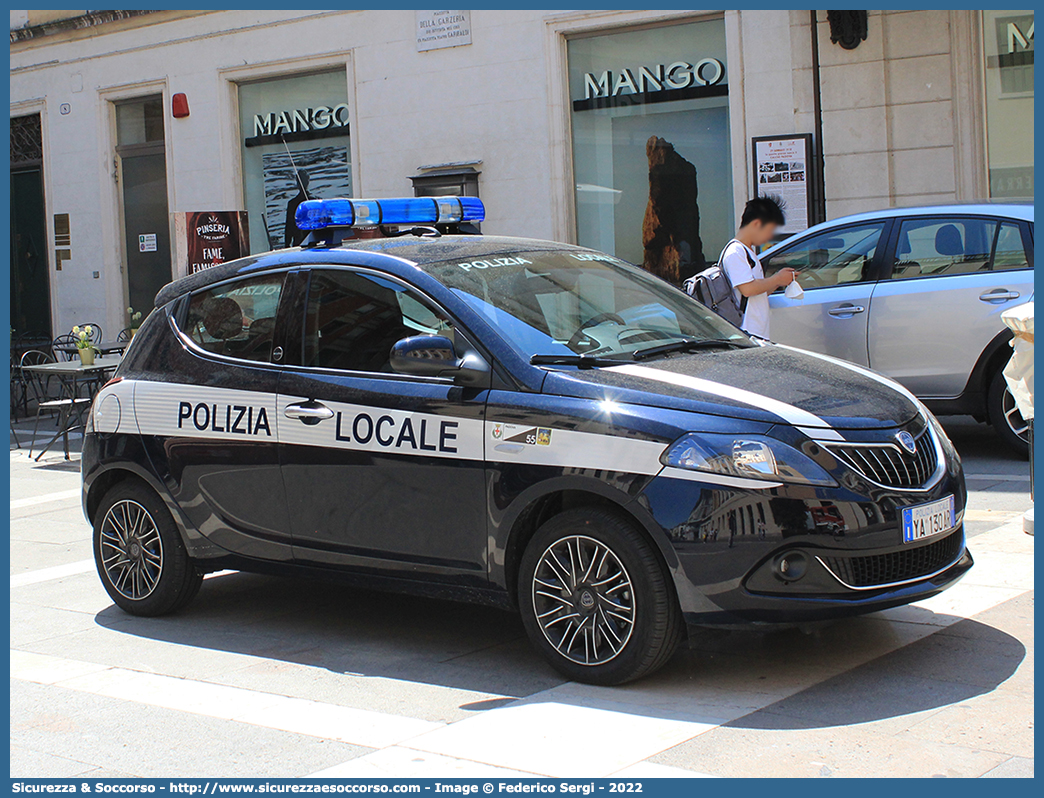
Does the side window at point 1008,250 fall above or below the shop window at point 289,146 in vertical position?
below

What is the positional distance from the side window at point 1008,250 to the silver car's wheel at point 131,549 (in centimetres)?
569

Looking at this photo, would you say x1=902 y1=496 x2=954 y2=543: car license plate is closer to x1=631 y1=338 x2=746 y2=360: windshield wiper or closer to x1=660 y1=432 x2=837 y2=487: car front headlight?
x1=660 y1=432 x2=837 y2=487: car front headlight

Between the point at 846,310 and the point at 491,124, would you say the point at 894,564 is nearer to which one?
the point at 846,310

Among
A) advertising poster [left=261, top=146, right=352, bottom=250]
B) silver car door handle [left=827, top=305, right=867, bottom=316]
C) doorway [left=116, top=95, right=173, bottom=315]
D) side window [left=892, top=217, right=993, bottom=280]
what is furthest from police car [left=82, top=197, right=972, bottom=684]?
doorway [left=116, top=95, right=173, bottom=315]

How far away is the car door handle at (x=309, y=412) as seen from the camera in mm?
5266

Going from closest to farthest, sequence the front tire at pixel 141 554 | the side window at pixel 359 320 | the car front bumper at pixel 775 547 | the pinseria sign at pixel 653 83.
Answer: the car front bumper at pixel 775 547 < the side window at pixel 359 320 < the front tire at pixel 141 554 < the pinseria sign at pixel 653 83

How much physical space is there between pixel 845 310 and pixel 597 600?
503 centimetres

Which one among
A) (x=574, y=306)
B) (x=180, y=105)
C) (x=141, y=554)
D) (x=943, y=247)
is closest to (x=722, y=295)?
(x=943, y=247)

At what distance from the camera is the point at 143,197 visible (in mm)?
18891

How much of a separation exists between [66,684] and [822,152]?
32.9ft

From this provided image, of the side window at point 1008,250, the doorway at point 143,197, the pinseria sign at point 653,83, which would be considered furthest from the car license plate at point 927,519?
the doorway at point 143,197

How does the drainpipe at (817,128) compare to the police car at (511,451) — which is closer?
the police car at (511,451)

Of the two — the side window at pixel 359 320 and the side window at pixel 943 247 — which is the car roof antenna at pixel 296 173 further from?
the side window at pixel 359 320

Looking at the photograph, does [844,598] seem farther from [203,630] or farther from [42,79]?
[42,79]
